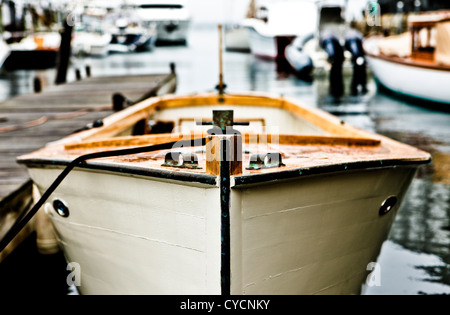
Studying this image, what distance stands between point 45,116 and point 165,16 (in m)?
48.0

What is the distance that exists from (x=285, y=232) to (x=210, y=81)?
20697 mm

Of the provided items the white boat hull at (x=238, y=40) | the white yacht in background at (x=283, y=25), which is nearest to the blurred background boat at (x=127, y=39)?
the white boat hull at (x=238, y=40)

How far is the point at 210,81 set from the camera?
23.5m

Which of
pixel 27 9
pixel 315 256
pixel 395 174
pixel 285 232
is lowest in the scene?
pixel 315 256

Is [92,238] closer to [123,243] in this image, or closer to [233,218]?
[123,243]

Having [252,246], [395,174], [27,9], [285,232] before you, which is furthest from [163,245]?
[27,9]

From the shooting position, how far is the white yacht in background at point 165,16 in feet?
175

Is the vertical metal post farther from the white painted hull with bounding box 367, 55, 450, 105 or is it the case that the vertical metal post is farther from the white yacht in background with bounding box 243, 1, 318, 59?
the white yacht in background with bounding box 243, 1, 318, 59

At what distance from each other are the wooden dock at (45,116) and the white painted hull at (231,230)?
3.09 ft

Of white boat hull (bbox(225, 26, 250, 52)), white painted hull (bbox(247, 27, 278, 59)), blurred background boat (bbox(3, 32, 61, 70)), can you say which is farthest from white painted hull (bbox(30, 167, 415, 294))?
white boat hull (bbox(225, 26, 250, 52))

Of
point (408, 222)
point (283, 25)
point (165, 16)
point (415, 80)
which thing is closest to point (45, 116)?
point (408, 222)

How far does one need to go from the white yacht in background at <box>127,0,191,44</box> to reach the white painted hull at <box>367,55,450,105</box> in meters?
38.9

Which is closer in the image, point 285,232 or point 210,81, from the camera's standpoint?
point 285,232

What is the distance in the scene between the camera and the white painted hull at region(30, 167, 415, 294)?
312 cm
